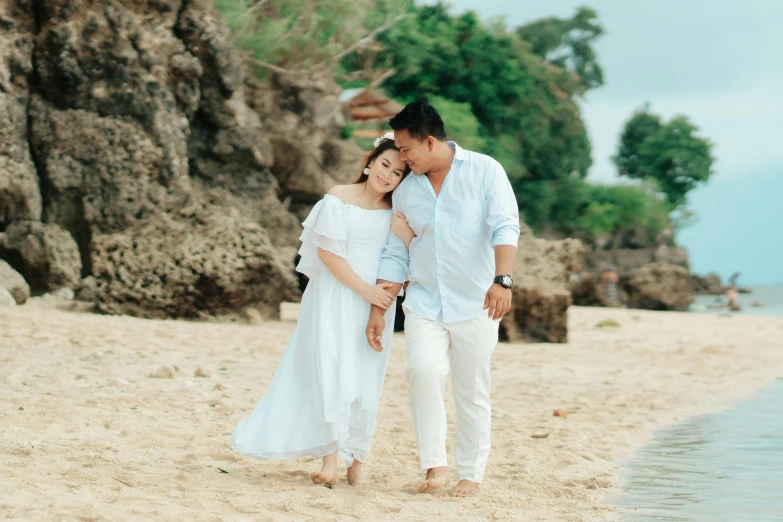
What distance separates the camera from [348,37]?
2388 cm

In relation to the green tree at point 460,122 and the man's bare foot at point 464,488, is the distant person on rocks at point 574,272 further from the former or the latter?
the man's bare foot at point 464,488

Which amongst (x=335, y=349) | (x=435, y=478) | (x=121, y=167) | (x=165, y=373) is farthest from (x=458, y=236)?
(x=121, y=167)

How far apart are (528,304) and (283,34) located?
10504 millimetres

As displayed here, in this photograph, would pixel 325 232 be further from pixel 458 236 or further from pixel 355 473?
pixel 355 473

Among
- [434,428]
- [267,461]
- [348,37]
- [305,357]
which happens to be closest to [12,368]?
[267,461]

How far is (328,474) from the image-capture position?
14.4 feet

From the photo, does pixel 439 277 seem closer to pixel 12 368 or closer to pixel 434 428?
pixel 434 428

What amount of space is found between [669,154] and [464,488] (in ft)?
189

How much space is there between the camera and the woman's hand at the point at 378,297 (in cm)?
440

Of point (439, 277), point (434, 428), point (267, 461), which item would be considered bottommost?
point (267, 461)

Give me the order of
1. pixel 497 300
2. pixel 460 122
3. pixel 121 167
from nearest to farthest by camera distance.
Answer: pixel 497 300 → pixel 121 167 → pixel 460 122

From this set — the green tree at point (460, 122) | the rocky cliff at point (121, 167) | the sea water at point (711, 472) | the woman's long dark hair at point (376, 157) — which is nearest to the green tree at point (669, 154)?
the green tree at point (460, 122)

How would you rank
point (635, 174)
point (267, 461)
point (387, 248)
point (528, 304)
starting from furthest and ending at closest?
point (635, 174)
point (528, 304)
point (267, 461)
point (387, 248)

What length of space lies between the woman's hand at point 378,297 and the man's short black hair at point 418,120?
75 cm
